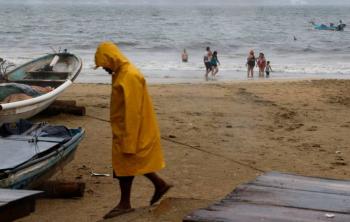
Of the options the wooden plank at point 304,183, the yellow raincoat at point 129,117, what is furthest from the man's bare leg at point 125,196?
the wooden plank at point 304,183

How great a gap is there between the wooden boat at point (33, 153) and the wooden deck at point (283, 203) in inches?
106

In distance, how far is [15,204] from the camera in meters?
3.39

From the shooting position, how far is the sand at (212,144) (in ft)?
21.7

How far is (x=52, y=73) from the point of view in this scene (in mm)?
12594

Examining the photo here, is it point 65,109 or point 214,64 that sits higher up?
point 214,64

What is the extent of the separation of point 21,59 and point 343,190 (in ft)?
92.1

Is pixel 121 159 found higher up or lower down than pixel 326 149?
higher up

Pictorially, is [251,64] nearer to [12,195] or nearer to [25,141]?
[25,141]

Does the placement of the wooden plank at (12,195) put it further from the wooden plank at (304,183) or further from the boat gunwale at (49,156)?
the boat gunwale at (49,156)

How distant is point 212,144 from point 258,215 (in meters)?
6.56

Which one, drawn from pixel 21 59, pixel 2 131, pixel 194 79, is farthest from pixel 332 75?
pixel 2 131

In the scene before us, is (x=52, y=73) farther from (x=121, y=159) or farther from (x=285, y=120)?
(x=121, y=159)

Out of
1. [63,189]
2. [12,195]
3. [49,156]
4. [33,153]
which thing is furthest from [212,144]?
[12,195]

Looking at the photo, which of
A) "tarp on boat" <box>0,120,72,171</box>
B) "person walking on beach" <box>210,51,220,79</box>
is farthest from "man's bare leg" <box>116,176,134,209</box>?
"person walking on beach" <box>210,51,220,79</box>
